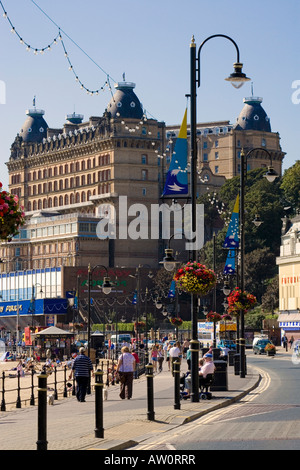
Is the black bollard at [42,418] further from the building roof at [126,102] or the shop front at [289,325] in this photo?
the building roof at [126,102]

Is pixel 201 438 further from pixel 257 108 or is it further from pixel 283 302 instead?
pixel 257 108

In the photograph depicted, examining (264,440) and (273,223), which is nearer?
(264,440)

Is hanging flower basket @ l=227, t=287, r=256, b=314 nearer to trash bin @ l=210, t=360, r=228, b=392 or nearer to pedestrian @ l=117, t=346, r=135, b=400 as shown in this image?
trash bin @ l=210, t=360, r=228, b=392

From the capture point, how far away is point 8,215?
704 inches

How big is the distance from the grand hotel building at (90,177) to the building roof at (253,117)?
0.18m

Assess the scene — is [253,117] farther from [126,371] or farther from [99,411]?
[99,411]

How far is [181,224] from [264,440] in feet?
486

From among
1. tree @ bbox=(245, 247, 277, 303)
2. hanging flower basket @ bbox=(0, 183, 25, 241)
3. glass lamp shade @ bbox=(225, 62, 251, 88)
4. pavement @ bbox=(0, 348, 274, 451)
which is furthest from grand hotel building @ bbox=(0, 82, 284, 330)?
hanging flower basket @ bbox=(0, 183, 25, 241)

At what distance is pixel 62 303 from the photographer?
452 feet

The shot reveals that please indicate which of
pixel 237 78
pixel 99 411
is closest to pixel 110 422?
pixel 99 411

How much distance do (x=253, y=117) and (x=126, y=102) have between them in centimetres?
3752

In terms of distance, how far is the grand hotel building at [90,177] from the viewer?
15750 cm

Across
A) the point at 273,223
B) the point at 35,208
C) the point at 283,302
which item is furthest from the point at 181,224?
the point at 283,302

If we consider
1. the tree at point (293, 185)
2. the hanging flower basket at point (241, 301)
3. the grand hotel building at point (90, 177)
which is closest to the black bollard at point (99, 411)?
the hanging flower basket at point (241, 301)
